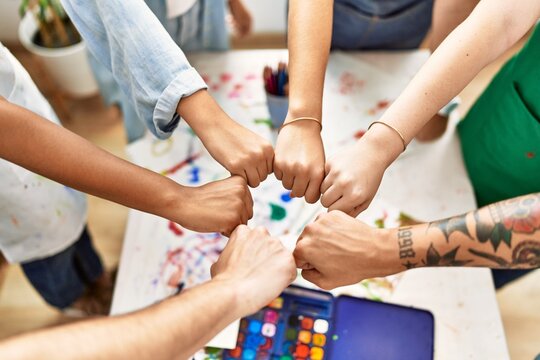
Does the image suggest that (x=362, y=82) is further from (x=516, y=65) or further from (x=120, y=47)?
(x=120, y=47)

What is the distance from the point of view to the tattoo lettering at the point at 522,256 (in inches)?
22.1

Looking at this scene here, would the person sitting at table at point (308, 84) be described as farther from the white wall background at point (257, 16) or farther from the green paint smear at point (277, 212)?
the white wall background at point (257, 16)

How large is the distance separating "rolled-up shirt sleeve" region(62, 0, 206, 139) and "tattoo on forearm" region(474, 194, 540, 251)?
0.43 metres

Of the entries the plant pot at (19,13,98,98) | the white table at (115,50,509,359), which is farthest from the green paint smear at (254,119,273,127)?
the plant pot at (19,13,98,98)

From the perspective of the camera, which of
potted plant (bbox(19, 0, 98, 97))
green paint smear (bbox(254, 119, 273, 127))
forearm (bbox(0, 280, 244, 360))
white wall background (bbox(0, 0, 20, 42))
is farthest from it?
white wall background (bbox(0, 0, 20, 42))

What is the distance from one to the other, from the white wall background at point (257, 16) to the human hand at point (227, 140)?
1199 mm

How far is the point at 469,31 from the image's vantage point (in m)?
0.67

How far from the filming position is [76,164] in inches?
25.3

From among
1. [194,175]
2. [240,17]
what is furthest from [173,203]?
[240,17]

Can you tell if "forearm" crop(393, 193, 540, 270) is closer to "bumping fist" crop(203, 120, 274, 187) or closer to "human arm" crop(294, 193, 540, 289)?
"human arm" crop(294, 193, 540, 289)

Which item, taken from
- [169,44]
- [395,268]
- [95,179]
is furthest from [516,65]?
[95,179]

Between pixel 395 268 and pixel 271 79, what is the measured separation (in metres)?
0.37

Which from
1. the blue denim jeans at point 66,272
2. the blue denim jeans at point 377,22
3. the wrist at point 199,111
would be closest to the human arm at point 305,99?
the wrist at point 199,111

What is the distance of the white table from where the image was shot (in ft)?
2.24
